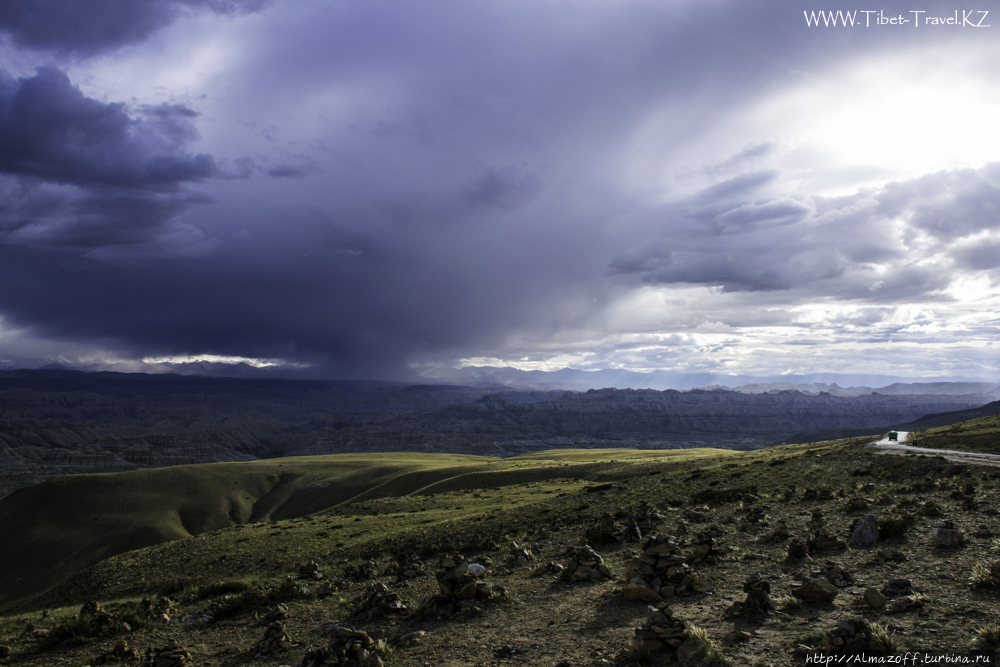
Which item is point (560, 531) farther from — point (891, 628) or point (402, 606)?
point (891, 628)

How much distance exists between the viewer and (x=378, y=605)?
46.8ft

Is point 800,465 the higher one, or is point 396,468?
point 800,465

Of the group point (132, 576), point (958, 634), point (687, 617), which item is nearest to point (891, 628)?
point (958, 634)

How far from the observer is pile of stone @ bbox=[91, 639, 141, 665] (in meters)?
12.4

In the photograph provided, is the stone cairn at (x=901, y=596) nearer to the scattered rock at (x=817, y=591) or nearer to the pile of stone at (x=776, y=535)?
the scattered rock at (x=817, y=591)

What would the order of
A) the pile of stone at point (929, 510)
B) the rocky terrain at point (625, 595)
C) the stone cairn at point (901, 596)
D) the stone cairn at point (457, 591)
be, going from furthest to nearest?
the pile of stone at point (929, 510) < the stone cairn at point (457, 591) < the stone cairn at point (901, 596) < the rocky terrain at point (625, 595)

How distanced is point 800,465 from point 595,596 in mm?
28730

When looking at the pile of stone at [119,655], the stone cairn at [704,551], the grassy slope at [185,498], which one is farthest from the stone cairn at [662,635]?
the grassy slope at [185,498]

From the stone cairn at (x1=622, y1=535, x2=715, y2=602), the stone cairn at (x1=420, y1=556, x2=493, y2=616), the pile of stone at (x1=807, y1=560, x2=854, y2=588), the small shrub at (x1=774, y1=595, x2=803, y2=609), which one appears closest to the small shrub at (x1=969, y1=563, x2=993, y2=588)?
the pile of stone at (x1=807, y1=560, x2=854, y2=588)

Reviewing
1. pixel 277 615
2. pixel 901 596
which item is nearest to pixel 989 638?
pixel 901 596

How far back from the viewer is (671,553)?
14.1m

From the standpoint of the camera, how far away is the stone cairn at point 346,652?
412 inches

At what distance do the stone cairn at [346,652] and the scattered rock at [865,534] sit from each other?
14.4 m

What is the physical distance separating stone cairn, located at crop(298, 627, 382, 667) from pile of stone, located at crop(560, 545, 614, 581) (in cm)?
673
